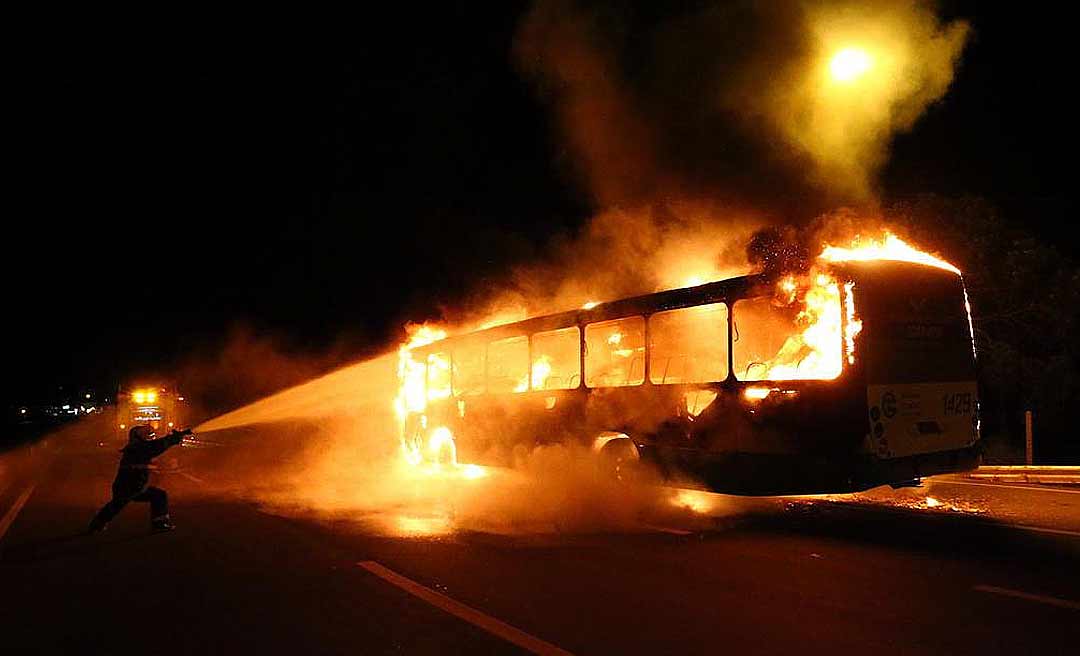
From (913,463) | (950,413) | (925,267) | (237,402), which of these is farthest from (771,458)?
(237,402)

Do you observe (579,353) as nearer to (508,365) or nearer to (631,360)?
(631,360)

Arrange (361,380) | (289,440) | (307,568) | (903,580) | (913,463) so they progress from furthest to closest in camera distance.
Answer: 1. (289,440)
2. (361,380)
3. (913,463)
4. (307,568)
5. (903,580)

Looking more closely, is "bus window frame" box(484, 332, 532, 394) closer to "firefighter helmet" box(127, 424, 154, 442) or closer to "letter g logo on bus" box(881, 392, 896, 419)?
"firefighter helmet" box(127, 424, 154, 442)

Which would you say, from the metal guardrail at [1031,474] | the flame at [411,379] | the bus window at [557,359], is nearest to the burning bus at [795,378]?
the bus window at [557,359]

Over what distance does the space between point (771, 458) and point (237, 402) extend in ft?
184

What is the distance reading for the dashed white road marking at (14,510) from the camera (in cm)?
1087

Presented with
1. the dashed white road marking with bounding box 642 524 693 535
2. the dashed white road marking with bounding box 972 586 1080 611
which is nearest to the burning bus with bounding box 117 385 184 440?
the dashed white road marking with bounding box 642 524 693 535

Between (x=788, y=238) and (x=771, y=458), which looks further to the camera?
(x=788, y=238)

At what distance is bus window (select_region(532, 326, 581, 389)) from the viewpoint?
40.1ft

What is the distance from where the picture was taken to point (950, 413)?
30.3ft

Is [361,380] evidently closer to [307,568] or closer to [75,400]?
[307,568]

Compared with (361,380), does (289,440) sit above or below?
below

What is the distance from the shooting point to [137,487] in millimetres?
10023

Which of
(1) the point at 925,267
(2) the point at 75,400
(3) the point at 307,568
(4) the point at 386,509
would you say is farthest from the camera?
(2) the point at 75,400
